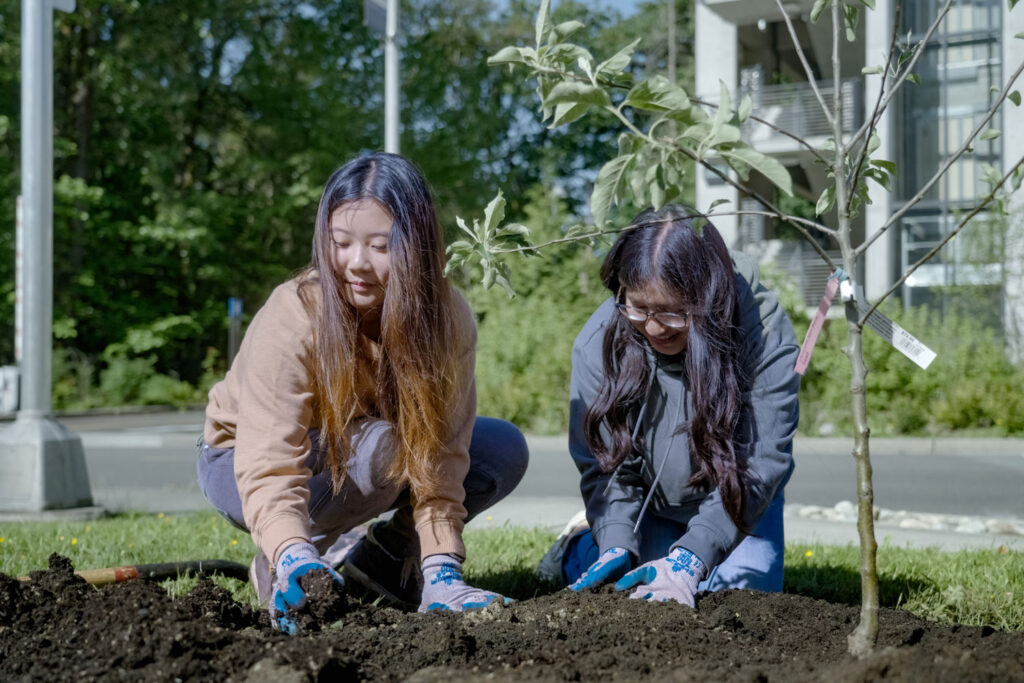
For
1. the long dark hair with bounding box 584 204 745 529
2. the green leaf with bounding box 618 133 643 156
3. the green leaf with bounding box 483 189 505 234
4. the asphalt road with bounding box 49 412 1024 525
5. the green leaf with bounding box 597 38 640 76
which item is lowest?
the asphalt road with bounding box 49 412 1024 525

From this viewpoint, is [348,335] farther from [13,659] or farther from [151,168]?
[151,168]

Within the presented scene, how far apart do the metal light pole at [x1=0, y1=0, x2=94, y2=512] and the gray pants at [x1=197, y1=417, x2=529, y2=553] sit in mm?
2333

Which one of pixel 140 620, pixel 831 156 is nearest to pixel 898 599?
pixel 831 156

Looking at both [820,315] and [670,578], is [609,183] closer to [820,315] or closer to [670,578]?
[820,315]

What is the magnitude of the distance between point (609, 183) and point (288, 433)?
1319mm

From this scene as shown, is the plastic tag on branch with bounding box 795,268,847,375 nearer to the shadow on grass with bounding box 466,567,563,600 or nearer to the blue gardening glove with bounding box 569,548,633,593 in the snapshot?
the blue gardening glove with bounding box 569,548,633,593

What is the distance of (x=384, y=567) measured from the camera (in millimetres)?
3182

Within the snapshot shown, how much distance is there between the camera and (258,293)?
24125 millimetres

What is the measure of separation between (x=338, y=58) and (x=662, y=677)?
76.0ft

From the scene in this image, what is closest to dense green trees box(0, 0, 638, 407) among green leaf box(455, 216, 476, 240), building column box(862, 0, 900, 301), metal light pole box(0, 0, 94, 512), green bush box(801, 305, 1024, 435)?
building column box(862, 0, 900, 301)

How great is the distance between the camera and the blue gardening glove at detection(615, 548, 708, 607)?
8.11 feet

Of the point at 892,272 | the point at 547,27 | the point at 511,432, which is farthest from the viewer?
the point at 892,272

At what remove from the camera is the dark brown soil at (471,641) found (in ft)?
5.22

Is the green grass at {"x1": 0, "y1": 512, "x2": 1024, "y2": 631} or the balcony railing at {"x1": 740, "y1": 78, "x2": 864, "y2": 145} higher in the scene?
the balcony railing at {"x1": 740, "y1": 78, "x2": 864, "y2": 145}
